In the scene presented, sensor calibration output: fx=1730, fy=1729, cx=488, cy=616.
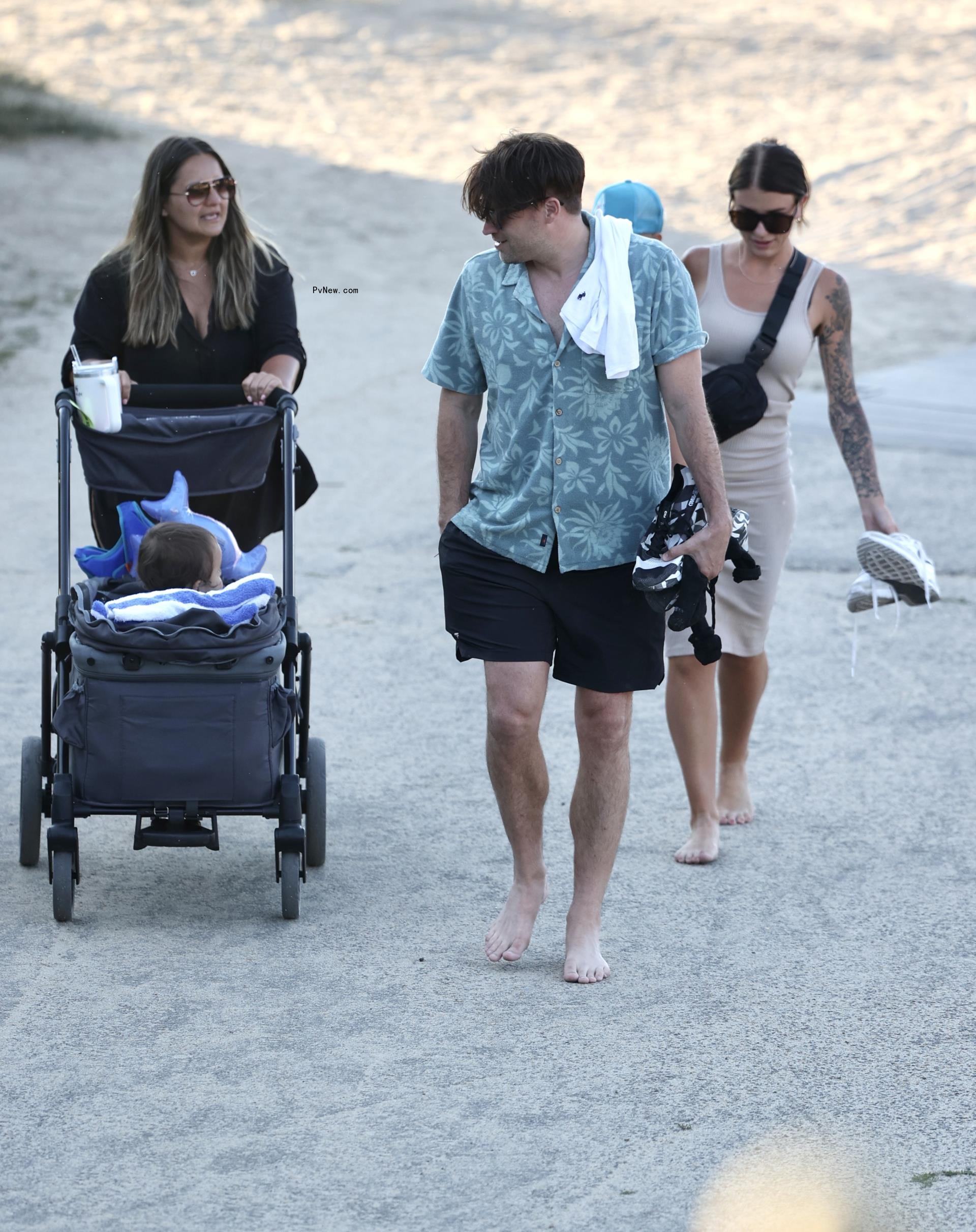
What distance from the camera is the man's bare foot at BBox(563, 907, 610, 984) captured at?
388cm

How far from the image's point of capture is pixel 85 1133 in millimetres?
3150

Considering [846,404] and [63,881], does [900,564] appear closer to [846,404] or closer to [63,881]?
[846,404]

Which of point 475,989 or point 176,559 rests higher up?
point 176,559

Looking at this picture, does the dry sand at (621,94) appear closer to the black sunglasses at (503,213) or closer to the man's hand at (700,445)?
the man's hand at (700,445)

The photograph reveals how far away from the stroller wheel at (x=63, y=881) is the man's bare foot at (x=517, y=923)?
985mm

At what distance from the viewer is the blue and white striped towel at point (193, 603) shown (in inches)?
157

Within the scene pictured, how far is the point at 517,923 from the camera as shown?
157 inches

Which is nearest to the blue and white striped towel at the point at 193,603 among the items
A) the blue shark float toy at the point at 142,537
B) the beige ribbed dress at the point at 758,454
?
the blue shark float toy at the point at 142,537

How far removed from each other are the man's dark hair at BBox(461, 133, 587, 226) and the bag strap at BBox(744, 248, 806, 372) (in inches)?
42.6

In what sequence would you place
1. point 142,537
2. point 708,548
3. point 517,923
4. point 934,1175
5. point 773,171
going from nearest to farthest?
point 934,1175
point 708,548
point 517,923
point 142,537
point 773,171

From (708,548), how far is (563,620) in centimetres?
36

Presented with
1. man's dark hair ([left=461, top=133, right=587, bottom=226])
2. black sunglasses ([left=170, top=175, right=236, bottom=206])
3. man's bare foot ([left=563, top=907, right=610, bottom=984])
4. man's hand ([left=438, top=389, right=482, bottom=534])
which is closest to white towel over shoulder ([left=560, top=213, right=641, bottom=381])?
man's dark hair ([left=461, top=133, right=587, bottom=226])

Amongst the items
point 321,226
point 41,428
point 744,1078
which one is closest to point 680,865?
point 744,1078

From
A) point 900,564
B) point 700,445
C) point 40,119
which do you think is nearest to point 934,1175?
point 700,445
